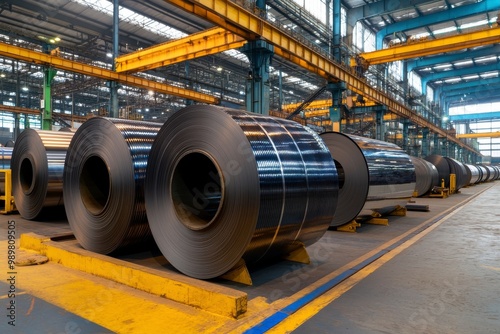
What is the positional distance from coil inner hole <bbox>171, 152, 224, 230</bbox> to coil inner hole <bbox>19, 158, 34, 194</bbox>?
15.5ft

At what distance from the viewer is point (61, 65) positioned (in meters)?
14.3

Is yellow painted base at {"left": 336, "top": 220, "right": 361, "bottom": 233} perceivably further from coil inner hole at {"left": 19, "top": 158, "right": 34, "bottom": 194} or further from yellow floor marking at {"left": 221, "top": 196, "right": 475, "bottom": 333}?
coil inner hole at {"left": 19, "top": 158, "right": 34, "bottom": 194}

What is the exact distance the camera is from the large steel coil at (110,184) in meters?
3.94

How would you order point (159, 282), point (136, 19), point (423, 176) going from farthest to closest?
point (136, 19) → point (423, 176) → point (159, 282)

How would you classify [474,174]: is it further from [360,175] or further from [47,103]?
[47,103]

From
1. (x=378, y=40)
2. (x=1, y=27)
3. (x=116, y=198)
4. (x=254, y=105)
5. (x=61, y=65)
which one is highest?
(x=378, y=40)

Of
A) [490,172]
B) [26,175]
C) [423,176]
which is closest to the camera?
[26,175]

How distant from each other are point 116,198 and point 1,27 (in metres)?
19.2

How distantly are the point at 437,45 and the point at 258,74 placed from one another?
955 centimetres

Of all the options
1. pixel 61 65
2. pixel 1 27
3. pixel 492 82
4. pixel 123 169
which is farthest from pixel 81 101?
pixel 492 82

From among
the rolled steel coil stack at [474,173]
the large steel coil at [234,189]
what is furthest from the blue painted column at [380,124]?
the large steel coil at [234,189]

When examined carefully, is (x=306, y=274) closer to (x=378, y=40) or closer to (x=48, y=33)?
(x=48, y=33)

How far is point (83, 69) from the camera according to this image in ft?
48.3

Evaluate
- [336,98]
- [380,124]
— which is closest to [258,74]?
[336,98]
